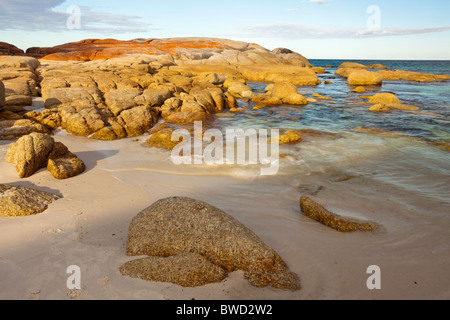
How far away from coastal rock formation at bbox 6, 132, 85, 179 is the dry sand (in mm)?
191

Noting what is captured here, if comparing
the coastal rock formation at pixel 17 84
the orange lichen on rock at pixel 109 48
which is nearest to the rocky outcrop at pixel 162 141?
the coastal rock formation at pixel 17 84

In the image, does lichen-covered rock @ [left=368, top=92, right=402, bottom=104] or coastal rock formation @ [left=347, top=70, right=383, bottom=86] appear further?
coastal rock formation @ [left=347, top=70, right=383, bottom=86]

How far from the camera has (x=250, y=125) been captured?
1377cm

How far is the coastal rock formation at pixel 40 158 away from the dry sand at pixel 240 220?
0.63 feet

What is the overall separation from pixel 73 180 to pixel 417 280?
6667mm

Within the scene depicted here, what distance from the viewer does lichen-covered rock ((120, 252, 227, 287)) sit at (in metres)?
3.39

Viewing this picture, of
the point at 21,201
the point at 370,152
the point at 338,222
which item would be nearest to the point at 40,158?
the point at 21,201

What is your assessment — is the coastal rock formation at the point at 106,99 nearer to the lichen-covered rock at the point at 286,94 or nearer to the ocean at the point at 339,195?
the lichen-covered rock at the point at 286,94

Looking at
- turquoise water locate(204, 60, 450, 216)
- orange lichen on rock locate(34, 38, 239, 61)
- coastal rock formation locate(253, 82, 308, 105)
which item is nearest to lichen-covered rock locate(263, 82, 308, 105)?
coastal rock formation locate(253, 82, 308, 105)

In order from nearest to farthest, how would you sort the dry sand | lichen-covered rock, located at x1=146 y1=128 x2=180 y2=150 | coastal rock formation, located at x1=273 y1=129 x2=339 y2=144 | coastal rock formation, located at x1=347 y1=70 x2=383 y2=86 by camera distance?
the dry sand < lichen-covered rock, located at x1=146 y1=128 x2=180 y2=150 < coastal rock formation, located at x1=273 y1=129 x2=339 y2=144 < coastal rock formation, located at x1=347 y1=70 x2=383 y2=86

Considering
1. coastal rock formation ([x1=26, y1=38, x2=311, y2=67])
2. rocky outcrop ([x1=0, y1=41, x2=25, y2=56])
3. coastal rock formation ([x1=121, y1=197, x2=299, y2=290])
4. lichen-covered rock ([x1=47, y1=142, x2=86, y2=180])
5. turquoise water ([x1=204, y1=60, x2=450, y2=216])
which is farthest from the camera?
rocky outcrop ([x1=0, y1=41, x2=25, y2=56])

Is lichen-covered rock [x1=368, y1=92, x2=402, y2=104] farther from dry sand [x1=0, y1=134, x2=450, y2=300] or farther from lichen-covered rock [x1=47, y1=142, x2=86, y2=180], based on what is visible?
lichen-covered rock [x1=47, y1=142, x2=86, y2=180]
